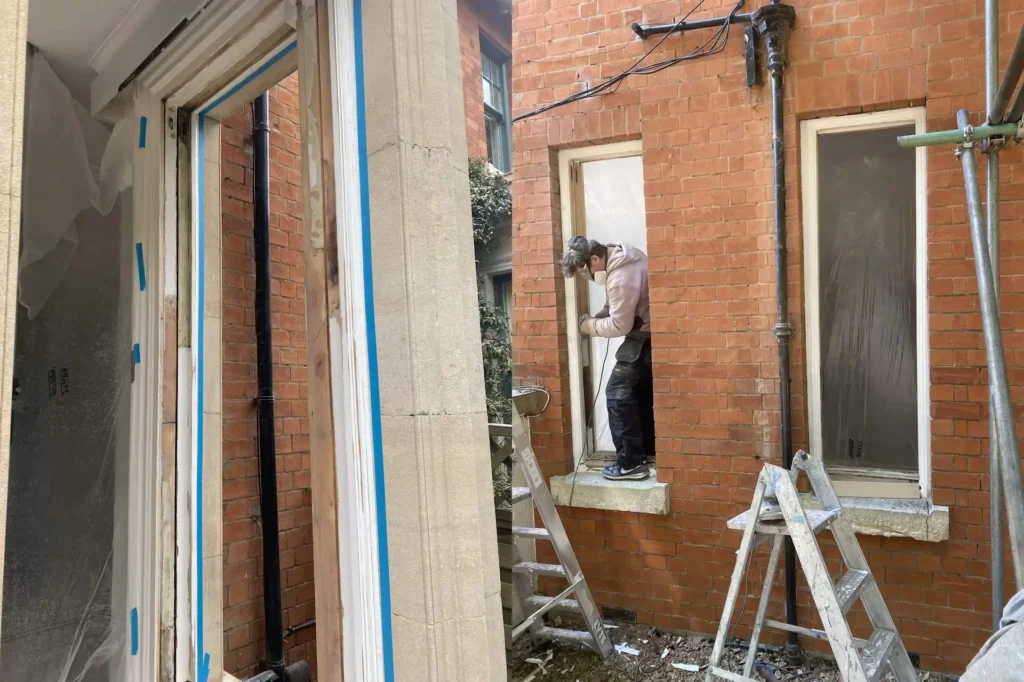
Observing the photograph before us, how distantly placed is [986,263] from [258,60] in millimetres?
2009

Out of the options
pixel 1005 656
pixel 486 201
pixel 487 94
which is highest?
pixel 487 94

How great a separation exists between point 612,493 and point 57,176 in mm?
2439

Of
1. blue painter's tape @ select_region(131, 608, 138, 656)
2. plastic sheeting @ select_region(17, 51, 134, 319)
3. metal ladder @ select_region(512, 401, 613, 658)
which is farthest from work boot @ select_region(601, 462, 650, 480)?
plastic sheeting @ select_region(17, 51, 134, 319)

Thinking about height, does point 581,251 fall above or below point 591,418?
above

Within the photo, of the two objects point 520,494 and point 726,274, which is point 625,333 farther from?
point 520,494

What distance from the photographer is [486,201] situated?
1.39 metres

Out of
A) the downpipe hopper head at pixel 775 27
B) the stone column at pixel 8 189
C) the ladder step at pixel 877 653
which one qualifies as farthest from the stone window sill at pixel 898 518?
the stone column at pixel 8 189

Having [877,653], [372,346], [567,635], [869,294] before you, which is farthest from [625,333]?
[372,346]

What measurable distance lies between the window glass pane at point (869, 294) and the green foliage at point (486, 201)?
5.41 feet

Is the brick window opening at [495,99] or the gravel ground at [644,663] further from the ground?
the brick window opening at [495,99]

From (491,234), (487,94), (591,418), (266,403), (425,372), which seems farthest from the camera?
(591,418)

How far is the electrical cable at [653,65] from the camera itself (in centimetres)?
245

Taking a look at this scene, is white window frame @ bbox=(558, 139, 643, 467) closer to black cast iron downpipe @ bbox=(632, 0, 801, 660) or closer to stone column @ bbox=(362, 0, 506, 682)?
black cast iron downpipe @ bbox=(632, 0, 801, 660)

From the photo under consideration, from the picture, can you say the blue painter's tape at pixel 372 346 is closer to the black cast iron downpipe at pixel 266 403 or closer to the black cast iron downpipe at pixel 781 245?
the black cast iron downpipe at pixel 266 403
